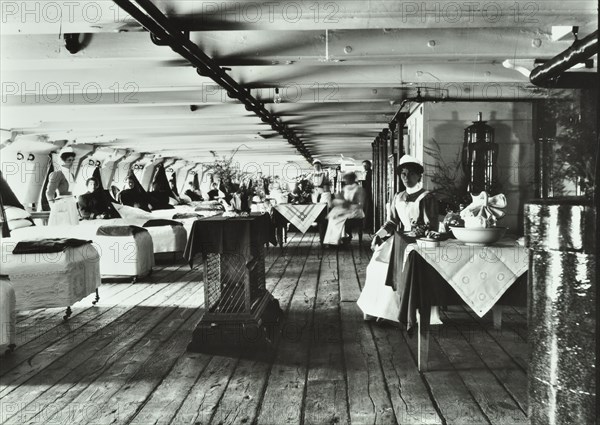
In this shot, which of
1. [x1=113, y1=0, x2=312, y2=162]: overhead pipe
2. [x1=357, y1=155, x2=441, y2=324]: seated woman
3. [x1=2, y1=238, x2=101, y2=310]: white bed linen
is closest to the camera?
[x1=113, y1=0, x2=312, y2=162]: overhead pipe

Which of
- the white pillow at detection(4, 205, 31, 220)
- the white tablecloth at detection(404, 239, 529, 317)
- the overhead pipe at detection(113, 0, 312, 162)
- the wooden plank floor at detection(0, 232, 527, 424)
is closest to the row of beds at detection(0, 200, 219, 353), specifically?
the wooden plank floor at detection(0, 232, 527, 424)

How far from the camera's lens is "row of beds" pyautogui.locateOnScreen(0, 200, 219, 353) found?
4840 mm

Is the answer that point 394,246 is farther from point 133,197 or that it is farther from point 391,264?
point 133,197

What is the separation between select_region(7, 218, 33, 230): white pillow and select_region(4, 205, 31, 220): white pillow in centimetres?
7

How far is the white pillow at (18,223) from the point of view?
7.34 meters

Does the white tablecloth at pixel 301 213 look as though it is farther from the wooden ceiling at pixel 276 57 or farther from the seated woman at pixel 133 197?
the seated woman at pixel 133 197

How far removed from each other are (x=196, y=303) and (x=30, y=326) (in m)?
1.58

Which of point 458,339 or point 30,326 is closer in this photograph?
→ point 458,339

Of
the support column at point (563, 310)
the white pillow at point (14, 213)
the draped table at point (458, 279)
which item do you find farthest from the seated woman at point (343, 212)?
the support column at point (563, 310)

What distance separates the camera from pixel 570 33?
4539mm

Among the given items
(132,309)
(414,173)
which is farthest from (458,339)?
(132,309)

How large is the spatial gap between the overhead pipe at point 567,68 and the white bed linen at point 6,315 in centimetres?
374

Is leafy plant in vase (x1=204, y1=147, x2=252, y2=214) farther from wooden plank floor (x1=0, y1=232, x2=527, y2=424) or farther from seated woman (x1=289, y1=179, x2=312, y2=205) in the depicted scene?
seated woman (x1=289, y1=179, x2=312, y2=205)

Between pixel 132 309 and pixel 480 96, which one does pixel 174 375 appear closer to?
pixel 132 309
